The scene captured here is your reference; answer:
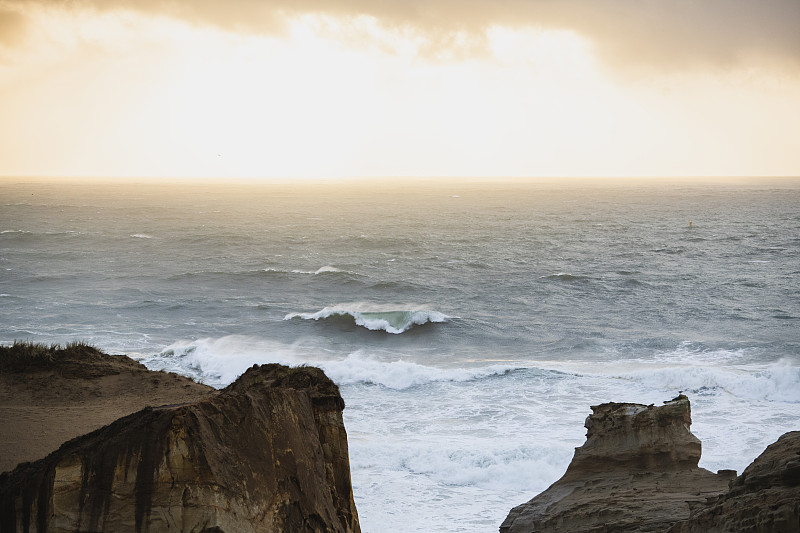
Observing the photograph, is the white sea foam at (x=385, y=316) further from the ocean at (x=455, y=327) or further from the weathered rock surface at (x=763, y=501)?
the weathered rock surface at (x=763, y=501)

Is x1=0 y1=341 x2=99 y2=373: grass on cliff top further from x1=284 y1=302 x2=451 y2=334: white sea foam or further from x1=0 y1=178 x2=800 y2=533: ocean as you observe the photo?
x1=284 y1=302 x2=451 y2=334: white sea foam

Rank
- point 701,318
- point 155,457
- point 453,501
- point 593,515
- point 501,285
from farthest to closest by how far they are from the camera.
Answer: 1. point 501,285
2. point 701,318
3. point 453,501
4. point 593,515
5. point 155,457

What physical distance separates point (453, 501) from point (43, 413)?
903cm

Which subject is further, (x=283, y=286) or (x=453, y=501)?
(x=283, y=286)

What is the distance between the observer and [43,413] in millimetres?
10359

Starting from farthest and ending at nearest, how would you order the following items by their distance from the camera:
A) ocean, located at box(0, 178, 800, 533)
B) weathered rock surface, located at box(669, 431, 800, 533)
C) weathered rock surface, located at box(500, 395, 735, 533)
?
ocean, located at box(0, 178, 800, 533) → weathered rock surface, located at box(500, 395, 735, 533) → weathered rock surface, located at box(669, 431, 800, 533)

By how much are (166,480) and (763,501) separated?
17.3ft

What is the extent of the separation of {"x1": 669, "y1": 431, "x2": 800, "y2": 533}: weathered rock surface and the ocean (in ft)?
26.2

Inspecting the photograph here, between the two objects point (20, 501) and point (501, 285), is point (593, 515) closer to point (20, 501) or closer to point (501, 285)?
point (20, 501)

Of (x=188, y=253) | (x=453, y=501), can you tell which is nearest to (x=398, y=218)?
(x=188, y=253)

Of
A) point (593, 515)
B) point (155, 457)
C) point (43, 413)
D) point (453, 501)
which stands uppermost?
point (155, 457)

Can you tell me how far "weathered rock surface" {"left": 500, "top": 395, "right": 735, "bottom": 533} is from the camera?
30.7 ft

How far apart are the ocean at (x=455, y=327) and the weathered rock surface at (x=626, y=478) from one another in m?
4.24

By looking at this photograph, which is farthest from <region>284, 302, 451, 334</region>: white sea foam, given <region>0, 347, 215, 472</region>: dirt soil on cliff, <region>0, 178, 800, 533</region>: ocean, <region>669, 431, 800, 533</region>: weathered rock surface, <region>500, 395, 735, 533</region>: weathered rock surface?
<region>669, 431, 800, 533</region>: weathered rock surface
